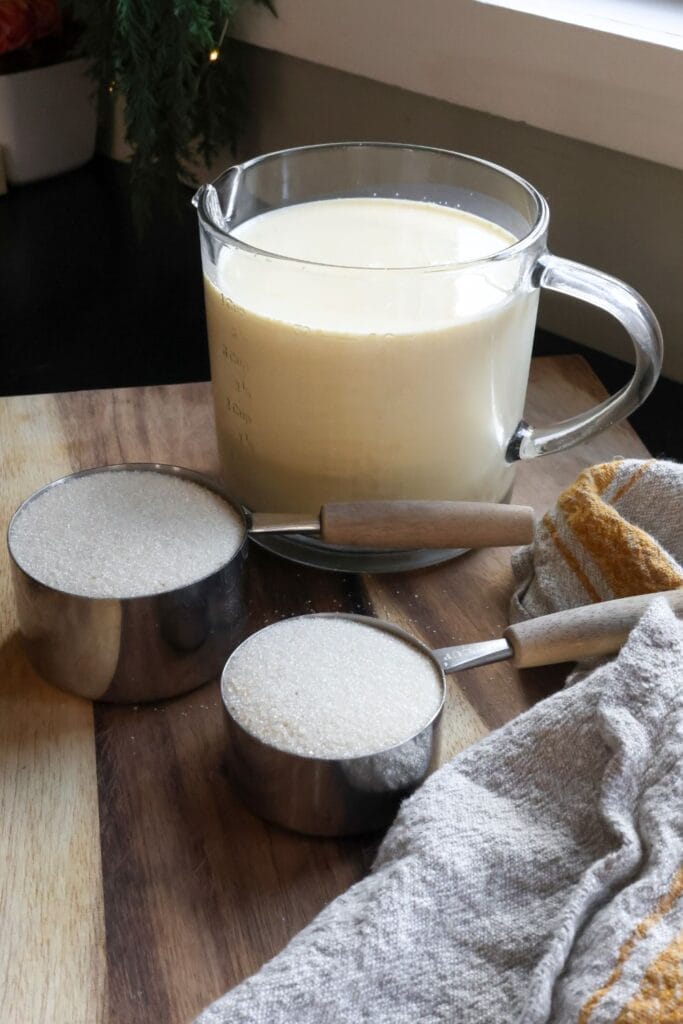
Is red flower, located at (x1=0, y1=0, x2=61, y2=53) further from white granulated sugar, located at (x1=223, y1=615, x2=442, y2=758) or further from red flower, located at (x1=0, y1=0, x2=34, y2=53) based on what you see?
white granulated sugar, located at (x1=223, y1=615, x2=442, y2=758)

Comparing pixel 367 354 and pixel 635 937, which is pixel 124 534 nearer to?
pixel 367 354

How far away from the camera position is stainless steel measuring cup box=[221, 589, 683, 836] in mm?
506

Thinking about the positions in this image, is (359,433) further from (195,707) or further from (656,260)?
(656,260)

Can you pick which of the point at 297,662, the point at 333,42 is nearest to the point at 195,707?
the point at 297,662

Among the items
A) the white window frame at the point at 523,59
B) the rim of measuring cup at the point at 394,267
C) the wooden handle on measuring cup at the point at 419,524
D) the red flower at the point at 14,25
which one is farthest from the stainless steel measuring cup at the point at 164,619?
the red flower at the point at 14,25

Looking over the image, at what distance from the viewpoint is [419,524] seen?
0.64m

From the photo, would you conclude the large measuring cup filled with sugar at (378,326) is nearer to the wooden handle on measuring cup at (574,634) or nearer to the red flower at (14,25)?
the wooden handle on measuring cup at (574,634)

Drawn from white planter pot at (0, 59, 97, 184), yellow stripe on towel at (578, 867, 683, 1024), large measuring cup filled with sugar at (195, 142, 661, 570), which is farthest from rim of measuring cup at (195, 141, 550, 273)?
white planter pot at (0, 59, 97, 184)

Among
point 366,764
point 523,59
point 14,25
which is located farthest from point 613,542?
point 14,25

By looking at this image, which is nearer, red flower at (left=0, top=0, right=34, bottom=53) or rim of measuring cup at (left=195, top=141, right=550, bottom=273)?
rim of measuring cup at (left=195, top=141, right=550, bottom=273)

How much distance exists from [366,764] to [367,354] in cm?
21

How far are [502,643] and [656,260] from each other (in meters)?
0.46

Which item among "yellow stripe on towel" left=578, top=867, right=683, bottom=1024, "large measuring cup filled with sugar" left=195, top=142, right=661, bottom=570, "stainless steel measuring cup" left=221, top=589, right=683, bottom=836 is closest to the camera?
"yellow stripe on towel" left=578, top=867, right=683, bottom=1024

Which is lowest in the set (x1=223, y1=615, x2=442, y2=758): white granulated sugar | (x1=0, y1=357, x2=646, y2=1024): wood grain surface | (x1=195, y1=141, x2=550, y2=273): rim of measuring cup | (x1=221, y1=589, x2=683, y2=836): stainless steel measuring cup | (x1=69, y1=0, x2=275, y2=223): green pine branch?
(x1=0, y1=357, x2=646, y2=1024): wood grain surface
